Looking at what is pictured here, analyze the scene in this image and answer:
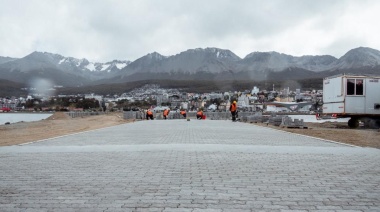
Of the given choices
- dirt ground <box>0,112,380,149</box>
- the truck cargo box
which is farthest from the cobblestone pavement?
the truck cargo box

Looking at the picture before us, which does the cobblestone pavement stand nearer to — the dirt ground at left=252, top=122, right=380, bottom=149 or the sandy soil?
the dirt ground at left=252, top=122, right=380, bottom=149

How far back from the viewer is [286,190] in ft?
18.3

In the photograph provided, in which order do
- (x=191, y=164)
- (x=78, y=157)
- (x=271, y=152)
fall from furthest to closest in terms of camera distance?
(x=271, y=152)
(x=78, y=157)
(x=191, y=164)

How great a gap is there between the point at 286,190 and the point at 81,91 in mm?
157759

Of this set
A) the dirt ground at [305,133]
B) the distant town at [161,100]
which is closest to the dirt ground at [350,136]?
the dirt ground at [305,133]

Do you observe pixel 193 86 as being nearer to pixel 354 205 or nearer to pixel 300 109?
pixel 300 109

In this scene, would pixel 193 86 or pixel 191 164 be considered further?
pixel 193 86

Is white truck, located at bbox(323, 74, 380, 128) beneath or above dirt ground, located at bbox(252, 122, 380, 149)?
above

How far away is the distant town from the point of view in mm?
127113

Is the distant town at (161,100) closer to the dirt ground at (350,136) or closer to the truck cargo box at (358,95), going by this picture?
the truck cargo box at (358,95)

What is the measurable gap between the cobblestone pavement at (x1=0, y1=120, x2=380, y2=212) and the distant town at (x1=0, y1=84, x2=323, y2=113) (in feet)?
349

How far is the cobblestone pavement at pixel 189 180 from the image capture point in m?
4.82

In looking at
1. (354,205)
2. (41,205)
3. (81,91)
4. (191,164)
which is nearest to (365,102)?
(191,164)

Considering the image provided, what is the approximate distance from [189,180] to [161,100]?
468ft
